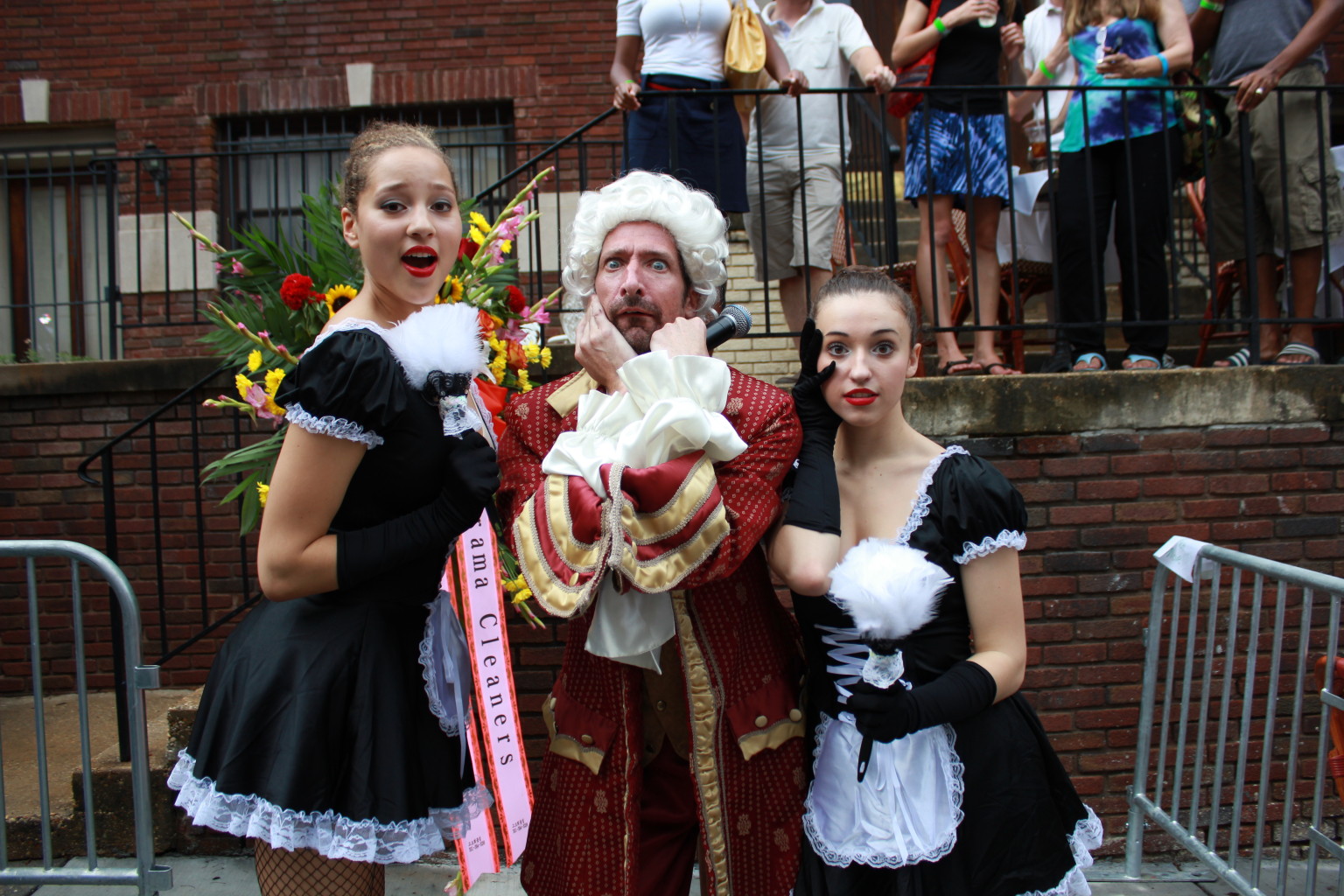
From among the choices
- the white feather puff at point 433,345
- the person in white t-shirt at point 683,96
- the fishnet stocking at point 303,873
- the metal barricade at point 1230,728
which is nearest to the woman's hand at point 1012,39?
the person in white t-shirt at point 683,96

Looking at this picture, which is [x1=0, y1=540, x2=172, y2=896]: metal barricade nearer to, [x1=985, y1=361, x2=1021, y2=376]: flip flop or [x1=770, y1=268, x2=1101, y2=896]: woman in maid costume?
[x1=770, y1=268, x2=1101, y2=896]: woman in maid costume

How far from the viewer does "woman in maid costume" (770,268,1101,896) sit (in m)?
1.87

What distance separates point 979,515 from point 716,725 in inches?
26.7

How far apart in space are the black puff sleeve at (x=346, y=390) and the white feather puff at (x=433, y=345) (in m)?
0.03

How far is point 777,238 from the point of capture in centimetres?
471

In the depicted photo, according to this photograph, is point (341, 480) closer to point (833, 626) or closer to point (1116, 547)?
point (833, 626)

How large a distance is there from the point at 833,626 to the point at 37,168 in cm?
842

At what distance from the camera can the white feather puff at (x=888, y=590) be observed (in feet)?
5.99

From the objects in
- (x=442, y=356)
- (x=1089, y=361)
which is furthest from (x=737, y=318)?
(x=1089, y=361)

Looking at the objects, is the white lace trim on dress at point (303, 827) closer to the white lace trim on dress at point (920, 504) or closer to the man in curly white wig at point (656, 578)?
the man in curly white wig at point (656, 578)

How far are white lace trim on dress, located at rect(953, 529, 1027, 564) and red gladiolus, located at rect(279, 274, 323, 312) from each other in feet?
6.56

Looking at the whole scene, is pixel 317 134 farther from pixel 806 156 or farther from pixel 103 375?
pixel 806 156

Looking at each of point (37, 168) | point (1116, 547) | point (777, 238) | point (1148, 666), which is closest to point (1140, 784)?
point (1148, 666)

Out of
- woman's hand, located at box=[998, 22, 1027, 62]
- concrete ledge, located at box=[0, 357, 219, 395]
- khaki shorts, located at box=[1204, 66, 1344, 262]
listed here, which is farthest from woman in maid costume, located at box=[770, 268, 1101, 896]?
concrete ledge, located at box=[0, 357, 219, 395]
